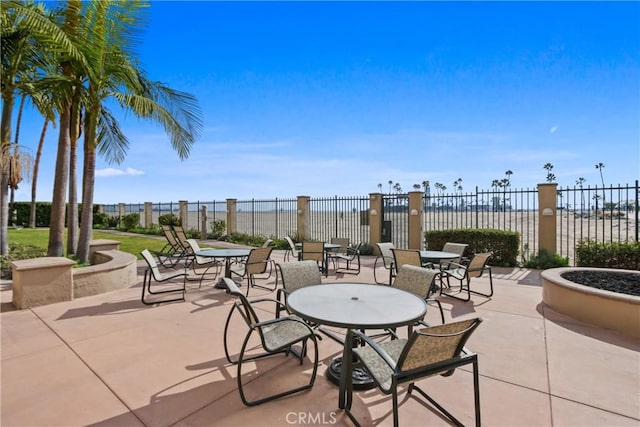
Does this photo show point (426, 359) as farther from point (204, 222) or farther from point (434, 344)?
point (204, 222)

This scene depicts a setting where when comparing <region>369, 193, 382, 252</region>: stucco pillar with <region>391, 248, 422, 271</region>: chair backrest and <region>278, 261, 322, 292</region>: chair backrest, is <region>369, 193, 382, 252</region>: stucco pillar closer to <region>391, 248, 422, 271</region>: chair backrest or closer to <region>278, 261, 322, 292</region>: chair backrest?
<region>391, 248, 422, 271</region>: chair backrest

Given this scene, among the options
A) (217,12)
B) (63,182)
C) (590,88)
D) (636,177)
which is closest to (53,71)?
(63,182)

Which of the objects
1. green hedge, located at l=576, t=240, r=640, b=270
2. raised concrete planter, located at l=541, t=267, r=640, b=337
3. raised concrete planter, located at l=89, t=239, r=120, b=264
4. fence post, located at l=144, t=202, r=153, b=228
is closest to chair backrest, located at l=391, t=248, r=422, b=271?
raised concrete planter, located at l=541, t=267, r=640, b=337

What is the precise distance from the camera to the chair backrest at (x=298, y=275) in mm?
3607

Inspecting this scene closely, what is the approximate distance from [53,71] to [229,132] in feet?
20.6

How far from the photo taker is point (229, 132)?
42.5 ft

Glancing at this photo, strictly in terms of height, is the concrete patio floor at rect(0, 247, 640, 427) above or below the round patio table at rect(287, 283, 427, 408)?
below

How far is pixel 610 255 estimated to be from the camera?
23.4 ft

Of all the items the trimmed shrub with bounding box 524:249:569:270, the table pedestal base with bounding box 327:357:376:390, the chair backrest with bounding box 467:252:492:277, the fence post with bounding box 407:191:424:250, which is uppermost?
the fence post with bounding box 407:191:424:250

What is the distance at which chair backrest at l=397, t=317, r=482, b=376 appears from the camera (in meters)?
1.82

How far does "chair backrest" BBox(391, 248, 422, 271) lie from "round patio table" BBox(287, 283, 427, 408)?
216 centimetres

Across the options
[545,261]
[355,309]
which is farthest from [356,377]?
[545,261]

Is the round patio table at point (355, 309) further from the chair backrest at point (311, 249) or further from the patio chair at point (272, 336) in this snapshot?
the chair backrest at point (311, 249)

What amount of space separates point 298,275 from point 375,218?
25.7ft
